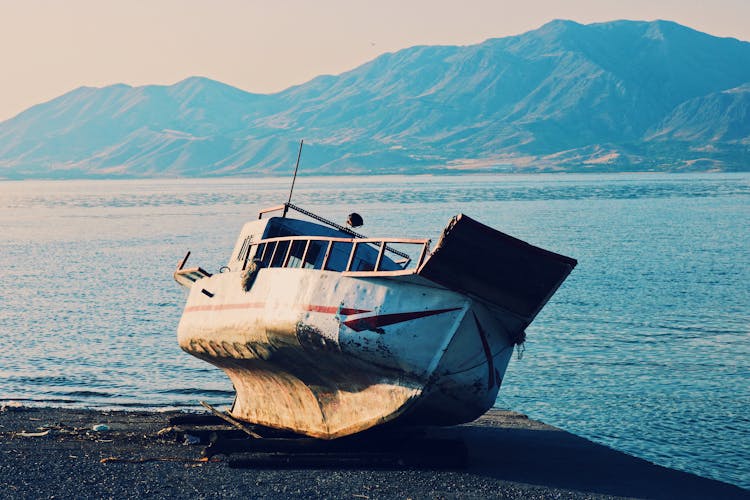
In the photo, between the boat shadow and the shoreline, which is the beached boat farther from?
the boat shadow

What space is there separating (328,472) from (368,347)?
2795 mm

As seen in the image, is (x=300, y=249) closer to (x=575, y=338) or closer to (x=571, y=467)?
(x=571, y=467)

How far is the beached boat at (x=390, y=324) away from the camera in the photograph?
667 inches

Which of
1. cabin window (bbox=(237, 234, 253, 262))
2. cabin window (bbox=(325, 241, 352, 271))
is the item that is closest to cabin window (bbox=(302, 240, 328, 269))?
cabin window (bbox=(325, 241, 352, 271))

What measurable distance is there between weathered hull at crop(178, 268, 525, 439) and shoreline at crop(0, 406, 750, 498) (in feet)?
4.22

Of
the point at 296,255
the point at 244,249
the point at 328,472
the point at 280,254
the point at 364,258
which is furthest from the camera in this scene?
the point at 244,249

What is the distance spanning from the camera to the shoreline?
17672mm

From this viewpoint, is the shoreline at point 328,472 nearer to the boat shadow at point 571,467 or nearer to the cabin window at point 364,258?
the boat shadow at point 571,467

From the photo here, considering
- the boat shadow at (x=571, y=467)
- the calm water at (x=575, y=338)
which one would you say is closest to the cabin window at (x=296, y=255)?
the boat shadow at (x=571, y=467)

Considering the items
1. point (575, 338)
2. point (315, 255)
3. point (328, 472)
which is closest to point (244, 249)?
point (315, 255)

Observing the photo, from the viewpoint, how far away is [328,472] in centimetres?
1873

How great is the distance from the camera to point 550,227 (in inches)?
3937

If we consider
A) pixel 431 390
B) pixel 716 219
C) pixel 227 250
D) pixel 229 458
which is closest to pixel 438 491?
pixel 431 390

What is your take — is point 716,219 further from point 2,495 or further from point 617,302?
point 2,495
